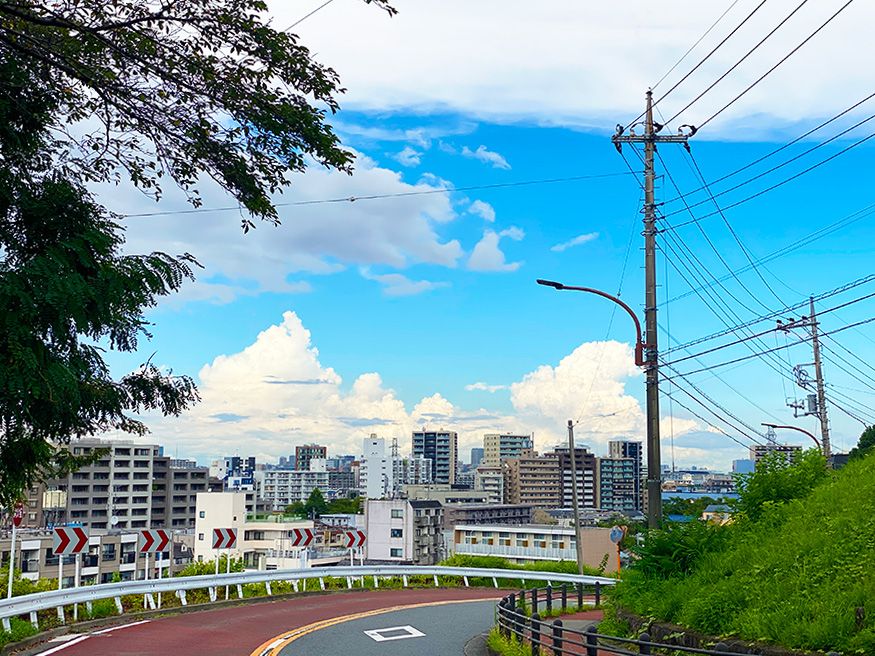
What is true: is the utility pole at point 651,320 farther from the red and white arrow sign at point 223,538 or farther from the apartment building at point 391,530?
the apartment building at point 391,530

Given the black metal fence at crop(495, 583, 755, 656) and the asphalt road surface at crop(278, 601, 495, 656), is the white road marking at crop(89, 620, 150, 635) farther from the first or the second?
the black metal fence at crop(495, 583, 755, 656)

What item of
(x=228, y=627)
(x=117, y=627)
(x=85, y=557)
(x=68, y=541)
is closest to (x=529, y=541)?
(x=85, y=557)

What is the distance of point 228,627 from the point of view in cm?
1922

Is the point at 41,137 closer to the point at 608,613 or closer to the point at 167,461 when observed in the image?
the point at 608,613

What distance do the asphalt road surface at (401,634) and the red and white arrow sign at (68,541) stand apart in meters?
5.02

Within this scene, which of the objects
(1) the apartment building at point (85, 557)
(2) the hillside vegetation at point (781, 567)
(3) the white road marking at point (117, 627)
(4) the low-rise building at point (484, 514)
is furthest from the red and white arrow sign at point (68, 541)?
(4) the low-rise building at point (484, 514)

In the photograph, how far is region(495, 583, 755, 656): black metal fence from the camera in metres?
11.1

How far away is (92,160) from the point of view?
12.3 metres

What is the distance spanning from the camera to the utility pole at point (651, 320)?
20078 mm

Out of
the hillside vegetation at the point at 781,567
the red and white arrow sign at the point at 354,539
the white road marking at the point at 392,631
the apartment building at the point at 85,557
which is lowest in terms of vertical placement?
the apartment building at the point at 85,557

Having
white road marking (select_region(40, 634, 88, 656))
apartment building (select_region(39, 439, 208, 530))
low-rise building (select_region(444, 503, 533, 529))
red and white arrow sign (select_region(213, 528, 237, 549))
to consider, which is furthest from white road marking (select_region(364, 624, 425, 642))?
apartment building (select_region(39, 439, 208, 530))

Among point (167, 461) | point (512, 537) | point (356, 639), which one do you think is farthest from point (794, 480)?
point (167, 461)

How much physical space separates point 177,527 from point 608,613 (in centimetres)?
13860

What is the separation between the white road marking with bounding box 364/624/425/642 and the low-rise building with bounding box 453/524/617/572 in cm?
5519
